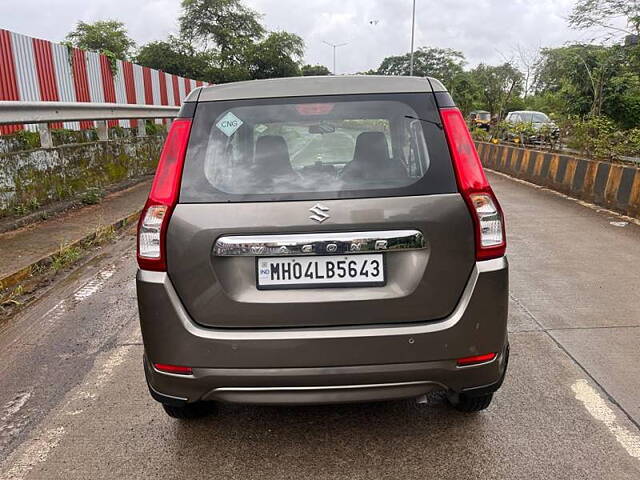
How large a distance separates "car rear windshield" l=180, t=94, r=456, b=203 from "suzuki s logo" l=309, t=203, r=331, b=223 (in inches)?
2.0

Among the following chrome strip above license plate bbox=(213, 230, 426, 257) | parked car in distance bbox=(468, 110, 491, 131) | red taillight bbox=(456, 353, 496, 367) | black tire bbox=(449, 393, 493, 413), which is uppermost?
chrome strip above license plate bbox=(213, 230, 426, 257)

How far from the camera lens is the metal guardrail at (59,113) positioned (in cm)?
625

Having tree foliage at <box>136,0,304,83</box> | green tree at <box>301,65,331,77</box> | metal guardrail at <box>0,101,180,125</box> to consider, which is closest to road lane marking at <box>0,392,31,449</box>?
metal guardrail at <box>0,101,180,125</box>

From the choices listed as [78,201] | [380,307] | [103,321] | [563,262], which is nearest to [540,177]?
[563,262]

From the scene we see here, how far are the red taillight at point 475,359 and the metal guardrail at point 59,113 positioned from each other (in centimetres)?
552

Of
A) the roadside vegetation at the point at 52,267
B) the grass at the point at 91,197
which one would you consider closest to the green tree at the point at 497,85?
the grass at the point at 91,197

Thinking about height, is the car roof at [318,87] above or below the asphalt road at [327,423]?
above

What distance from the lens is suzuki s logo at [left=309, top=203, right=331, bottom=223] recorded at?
7.59ft

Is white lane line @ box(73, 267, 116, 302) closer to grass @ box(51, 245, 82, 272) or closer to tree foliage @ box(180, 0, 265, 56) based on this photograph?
grass @ box(51, 245, 82, 272)

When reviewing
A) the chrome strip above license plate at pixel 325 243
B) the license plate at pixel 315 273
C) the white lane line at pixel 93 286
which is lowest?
the white lane line at pixel 93 286

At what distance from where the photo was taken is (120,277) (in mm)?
5562

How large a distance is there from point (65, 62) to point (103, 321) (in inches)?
291

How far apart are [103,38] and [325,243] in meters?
69.5

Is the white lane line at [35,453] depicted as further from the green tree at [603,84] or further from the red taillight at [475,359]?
the green tree at [603,84]
